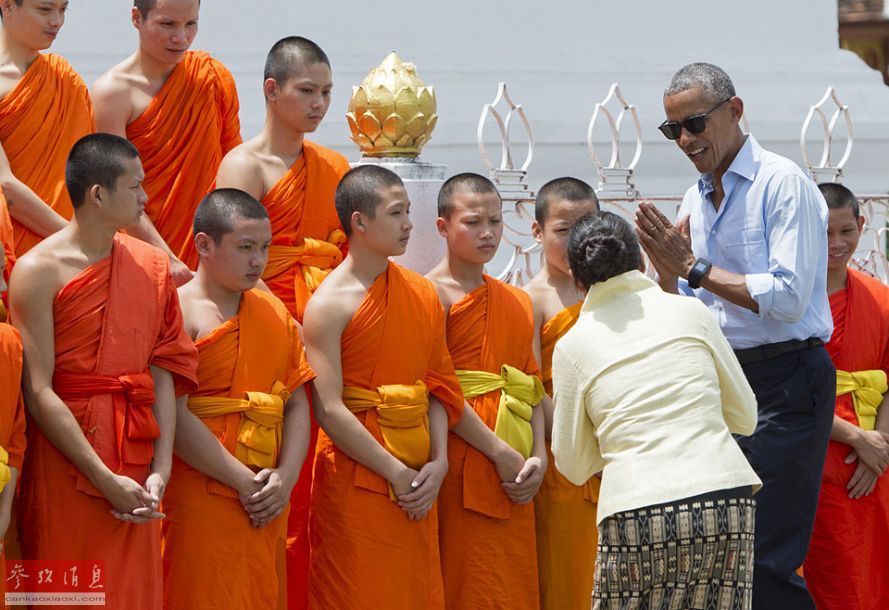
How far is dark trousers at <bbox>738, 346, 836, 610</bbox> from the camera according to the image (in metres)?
4.75

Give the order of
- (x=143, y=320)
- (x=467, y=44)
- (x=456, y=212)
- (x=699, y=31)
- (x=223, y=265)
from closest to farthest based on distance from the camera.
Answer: (x=143, y=320) → (x=223, y=265) → (x=456, y=212) → (x=467, y=44) → (x=699, y=31)

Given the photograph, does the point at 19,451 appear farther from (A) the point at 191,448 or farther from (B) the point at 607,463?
(B) the point at 607,463

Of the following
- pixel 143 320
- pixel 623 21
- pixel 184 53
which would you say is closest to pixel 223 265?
pixel 143 320

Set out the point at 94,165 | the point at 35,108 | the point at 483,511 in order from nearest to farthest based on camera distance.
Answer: the point at 94,165
the point at 35,108
the point at 483,511

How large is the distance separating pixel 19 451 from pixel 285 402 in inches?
34.9

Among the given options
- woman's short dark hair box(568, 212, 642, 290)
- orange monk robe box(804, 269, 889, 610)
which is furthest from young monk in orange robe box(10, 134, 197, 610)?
orange monk robe box(804, 269, 889, 610)

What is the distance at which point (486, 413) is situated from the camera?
5.16 m

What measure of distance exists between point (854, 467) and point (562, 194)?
57.3 inches

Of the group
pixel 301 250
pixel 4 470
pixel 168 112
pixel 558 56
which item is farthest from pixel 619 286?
pixel 558 56

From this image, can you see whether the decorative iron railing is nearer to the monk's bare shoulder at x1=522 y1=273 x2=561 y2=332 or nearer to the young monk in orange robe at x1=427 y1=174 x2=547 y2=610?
the monk's bare shoulder at x1=522 y1=273 x2=561 y2=332

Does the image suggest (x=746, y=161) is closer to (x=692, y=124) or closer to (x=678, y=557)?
(x=692, y=124)

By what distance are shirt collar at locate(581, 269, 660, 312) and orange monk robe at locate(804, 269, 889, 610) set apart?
165 cm

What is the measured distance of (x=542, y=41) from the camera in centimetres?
871

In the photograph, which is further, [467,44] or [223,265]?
[467,44]
